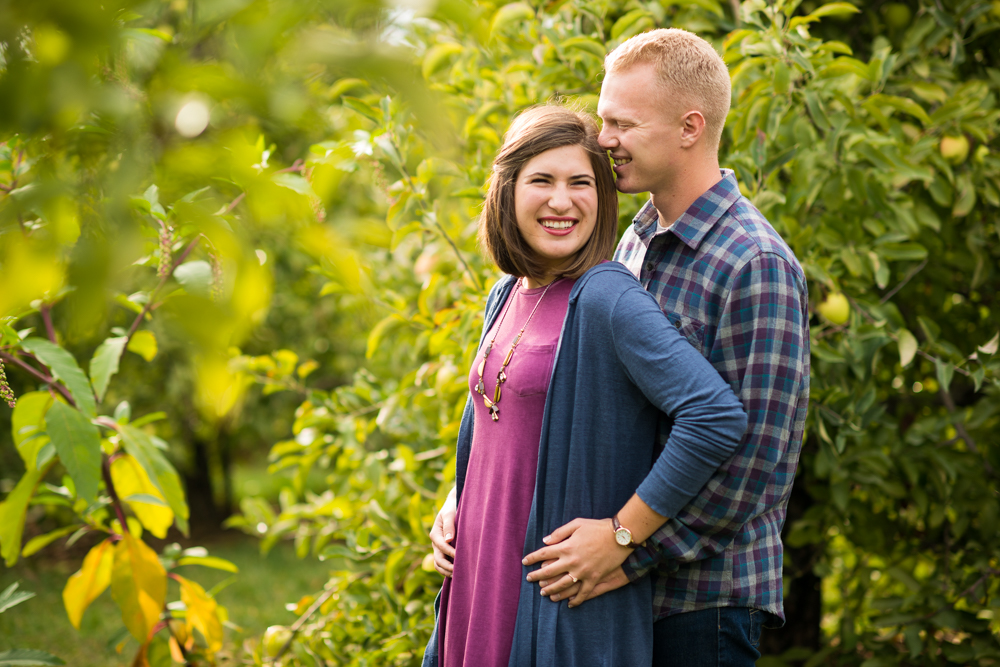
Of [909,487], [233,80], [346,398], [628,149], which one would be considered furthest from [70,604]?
[909,487]

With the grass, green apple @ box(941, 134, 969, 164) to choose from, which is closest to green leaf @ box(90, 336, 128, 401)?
the grass

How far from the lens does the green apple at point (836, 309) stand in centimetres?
218

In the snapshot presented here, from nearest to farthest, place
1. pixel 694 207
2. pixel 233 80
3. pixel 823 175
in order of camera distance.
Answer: pixel 233 80 < pixel 694 207 < pixel 823 175

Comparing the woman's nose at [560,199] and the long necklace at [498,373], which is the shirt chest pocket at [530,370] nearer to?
the long necklace at [498,373]

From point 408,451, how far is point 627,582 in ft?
4.40

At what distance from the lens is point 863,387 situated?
7.68ft

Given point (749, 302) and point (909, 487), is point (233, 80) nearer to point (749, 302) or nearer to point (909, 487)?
point (749, 302)

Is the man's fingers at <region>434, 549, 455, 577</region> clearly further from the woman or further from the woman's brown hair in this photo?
the woman's brown hair

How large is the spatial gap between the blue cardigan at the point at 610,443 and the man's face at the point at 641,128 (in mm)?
288

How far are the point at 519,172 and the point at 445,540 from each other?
2.78 ft

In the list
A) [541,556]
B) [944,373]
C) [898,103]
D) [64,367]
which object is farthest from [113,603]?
[898,103]

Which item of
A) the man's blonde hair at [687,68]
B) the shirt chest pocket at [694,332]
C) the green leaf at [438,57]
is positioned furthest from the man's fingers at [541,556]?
the green leaf at [438,57]

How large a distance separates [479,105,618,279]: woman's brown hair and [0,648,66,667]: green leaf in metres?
1.61

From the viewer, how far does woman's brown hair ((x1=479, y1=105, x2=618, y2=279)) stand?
1.57 meters
